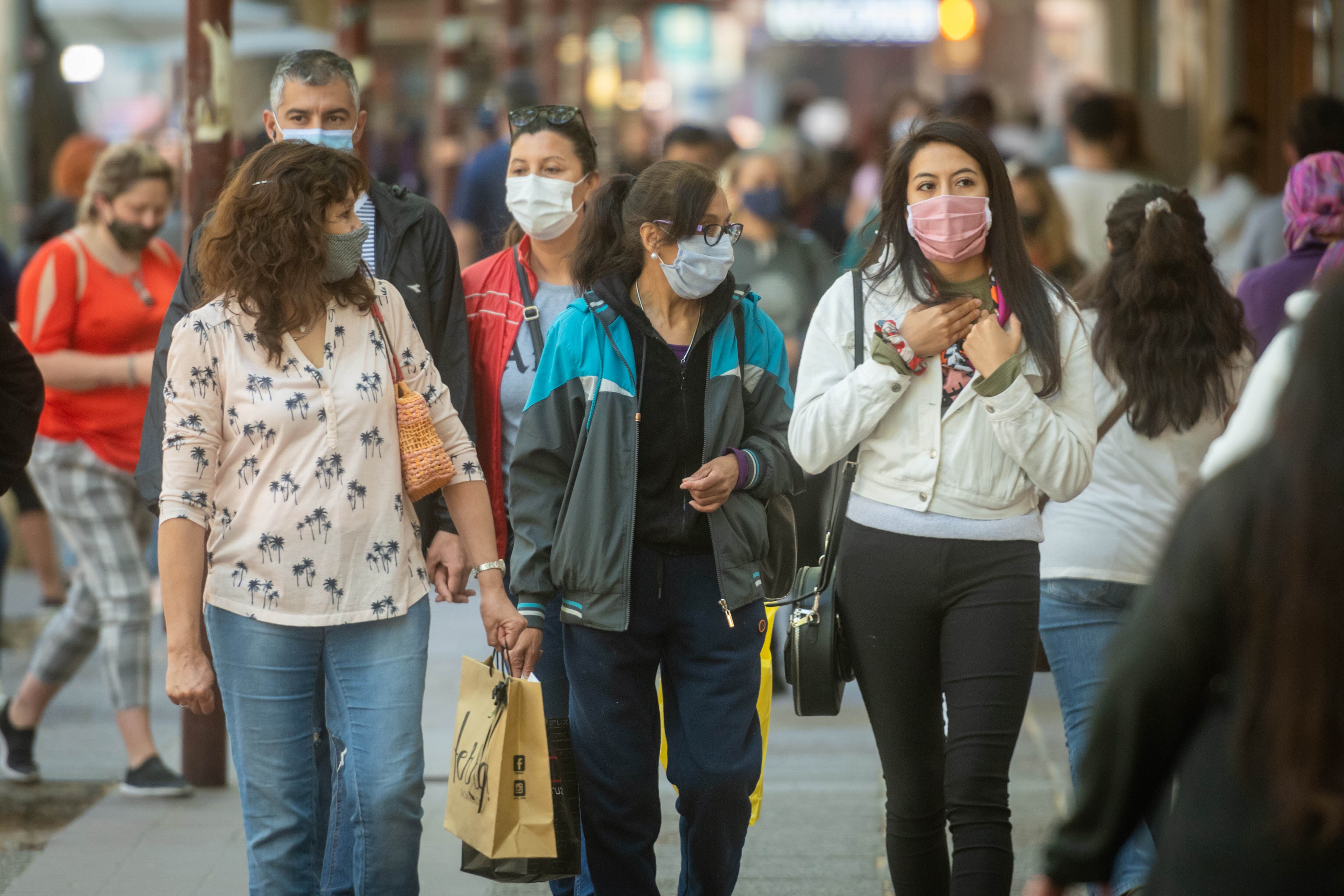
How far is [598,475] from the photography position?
3775 mm

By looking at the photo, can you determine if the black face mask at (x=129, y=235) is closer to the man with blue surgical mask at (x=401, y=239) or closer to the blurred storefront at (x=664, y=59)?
the blurred storefront at (x=664, y=59)

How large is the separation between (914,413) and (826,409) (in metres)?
0.20

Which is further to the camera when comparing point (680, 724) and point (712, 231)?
point (680, 724)

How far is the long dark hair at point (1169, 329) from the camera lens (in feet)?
13.5

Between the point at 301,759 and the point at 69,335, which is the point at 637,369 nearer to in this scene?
the point at 301,759

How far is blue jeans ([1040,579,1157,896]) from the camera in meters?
4.09

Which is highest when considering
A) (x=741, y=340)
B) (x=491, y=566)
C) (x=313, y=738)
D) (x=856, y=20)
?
(x=856, y=20)

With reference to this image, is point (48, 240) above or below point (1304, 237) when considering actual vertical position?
above

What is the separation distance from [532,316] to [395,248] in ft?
1.28

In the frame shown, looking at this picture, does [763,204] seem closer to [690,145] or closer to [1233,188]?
[690,145]

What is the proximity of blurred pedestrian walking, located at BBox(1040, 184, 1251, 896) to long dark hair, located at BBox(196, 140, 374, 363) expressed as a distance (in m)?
1.96

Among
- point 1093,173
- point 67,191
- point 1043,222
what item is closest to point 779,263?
point 1043,222


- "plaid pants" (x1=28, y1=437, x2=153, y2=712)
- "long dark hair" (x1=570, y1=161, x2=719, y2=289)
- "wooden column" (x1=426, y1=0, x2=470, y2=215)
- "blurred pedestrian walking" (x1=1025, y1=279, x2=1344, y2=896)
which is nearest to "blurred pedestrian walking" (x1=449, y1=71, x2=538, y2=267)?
"plaid pants" (x1=28, y1=437, x2=153, y2=712)

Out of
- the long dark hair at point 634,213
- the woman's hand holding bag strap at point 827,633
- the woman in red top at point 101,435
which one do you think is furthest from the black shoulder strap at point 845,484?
the woman in red top at point 101,435
